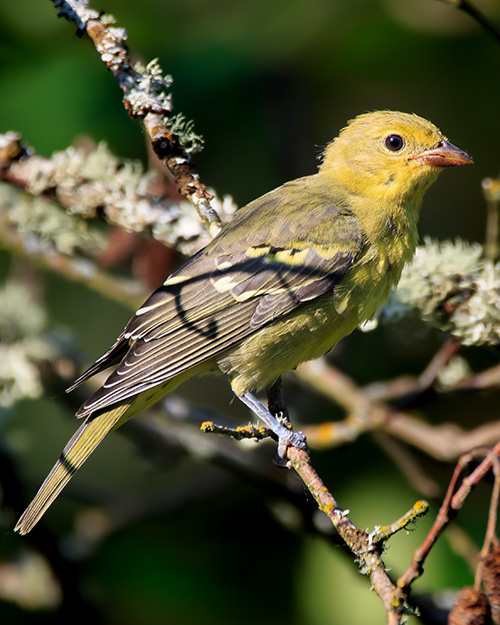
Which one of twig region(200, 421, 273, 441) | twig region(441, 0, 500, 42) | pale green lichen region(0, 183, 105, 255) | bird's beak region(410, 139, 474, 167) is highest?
pale green lichen region(0, 183, 105, 255)

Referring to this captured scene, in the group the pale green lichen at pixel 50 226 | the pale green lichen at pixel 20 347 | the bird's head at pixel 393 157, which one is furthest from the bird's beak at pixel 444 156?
the pale green lichen at pixel 20 347

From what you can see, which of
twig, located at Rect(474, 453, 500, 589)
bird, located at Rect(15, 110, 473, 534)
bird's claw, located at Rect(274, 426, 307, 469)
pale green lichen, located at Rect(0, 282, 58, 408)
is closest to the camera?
twig, located at Rect(474, 453, 500, 589)

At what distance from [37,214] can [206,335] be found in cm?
122

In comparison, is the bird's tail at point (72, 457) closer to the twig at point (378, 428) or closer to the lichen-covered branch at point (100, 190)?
the lichen-covered branch at point (100, 190)

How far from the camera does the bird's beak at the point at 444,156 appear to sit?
10.9ft

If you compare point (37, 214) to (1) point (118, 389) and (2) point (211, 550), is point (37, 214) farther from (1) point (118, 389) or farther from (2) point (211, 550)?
(2) point (211, 550)

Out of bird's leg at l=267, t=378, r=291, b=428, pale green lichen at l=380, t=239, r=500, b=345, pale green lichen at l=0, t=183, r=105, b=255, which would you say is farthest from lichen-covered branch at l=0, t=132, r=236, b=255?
pale green lichen at l=380, t=239, r=500, b=345

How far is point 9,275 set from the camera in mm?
5375

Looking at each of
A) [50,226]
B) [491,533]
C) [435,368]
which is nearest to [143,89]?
[50,226]

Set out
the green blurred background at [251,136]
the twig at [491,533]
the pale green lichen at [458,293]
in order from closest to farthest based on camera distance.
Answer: the twig at [491,533]
the pale green lichen at [458,293]
the green blurred background at [251,136]

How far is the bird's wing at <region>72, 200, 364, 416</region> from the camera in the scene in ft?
10.0

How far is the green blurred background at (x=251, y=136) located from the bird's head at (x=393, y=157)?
2.38 feet

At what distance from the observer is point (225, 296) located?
3.23 m

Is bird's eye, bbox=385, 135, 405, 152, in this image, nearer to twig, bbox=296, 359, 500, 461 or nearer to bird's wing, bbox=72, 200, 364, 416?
bird's wing, bbox=72, 200, 364, 416
